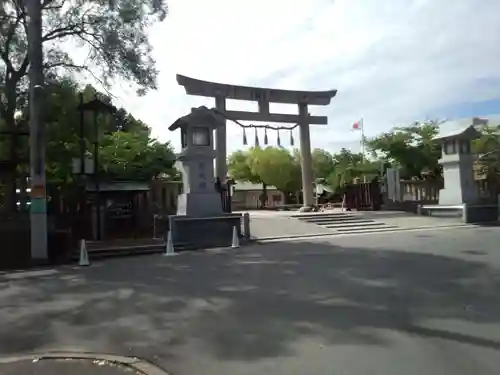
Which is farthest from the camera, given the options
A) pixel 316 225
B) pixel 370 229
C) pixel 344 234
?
pixel 316 225

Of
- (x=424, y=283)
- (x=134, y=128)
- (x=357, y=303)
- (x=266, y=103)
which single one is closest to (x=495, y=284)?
(x=424, y=283)

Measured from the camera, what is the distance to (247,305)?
23.1ft

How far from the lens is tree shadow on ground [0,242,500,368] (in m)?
5.42

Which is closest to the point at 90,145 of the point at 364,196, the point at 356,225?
the point at 356,225

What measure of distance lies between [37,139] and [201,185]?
5623mm

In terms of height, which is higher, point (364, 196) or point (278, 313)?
point (364, 196)

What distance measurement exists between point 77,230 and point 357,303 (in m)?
12.1

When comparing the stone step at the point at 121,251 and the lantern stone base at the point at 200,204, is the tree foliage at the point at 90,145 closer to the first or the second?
the lantern stone base at the point at 200,204

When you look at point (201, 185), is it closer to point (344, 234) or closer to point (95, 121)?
point (95, 121)

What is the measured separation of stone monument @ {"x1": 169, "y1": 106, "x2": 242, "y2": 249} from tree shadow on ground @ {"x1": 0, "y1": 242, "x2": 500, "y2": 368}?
4941mm

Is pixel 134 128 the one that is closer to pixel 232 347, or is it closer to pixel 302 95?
pixel 302 95

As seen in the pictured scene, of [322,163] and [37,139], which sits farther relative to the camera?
[322,163]

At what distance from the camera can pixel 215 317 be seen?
6.46m

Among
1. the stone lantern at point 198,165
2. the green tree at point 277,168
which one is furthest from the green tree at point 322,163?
the stone lantern at point 198,165
